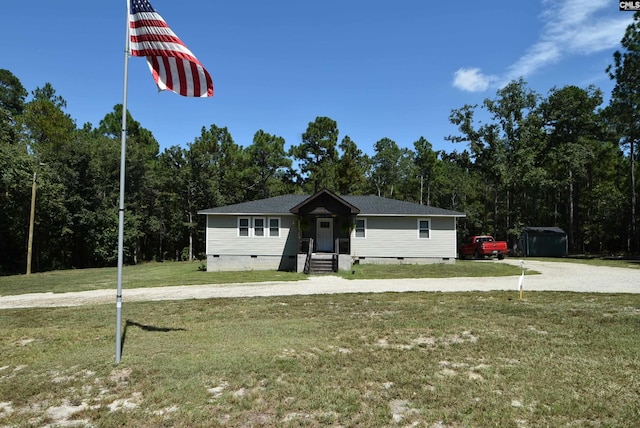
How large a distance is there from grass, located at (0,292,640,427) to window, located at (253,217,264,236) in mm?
13563

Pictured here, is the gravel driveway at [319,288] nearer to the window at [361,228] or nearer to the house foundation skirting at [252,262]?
the house foundation skirting at [252,262]

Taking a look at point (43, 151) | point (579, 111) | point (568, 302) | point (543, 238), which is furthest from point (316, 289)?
point (579, 111)

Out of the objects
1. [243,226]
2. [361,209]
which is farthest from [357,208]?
[243,226]

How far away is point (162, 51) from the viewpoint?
5480 millimetres

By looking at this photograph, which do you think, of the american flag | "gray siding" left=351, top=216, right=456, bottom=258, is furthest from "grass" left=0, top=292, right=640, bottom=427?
"gray siding" left=351, top=216, right=456, bottom=258

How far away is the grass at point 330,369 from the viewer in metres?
3.57

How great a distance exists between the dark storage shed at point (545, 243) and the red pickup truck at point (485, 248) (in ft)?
25.2

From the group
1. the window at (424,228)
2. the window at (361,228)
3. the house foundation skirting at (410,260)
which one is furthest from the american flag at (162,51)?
the window at (424,228)

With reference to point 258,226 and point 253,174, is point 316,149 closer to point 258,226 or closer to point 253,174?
point 253,174

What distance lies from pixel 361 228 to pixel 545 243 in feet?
61.2

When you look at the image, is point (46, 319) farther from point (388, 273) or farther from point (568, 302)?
point (388, 273)

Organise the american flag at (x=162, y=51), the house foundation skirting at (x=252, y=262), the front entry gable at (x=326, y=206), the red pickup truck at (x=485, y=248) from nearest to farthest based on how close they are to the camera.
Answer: the american flag at (x=162, y=51), the front entry gable at (x=326, y=206), the house foundation skirting at (x=252, y=262), the red pickup truck at (x=485, y=248)

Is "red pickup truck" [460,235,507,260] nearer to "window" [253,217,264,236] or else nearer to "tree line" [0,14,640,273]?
"tree line" [0,14,640,273]

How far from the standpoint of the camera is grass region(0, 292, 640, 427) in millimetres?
3570
